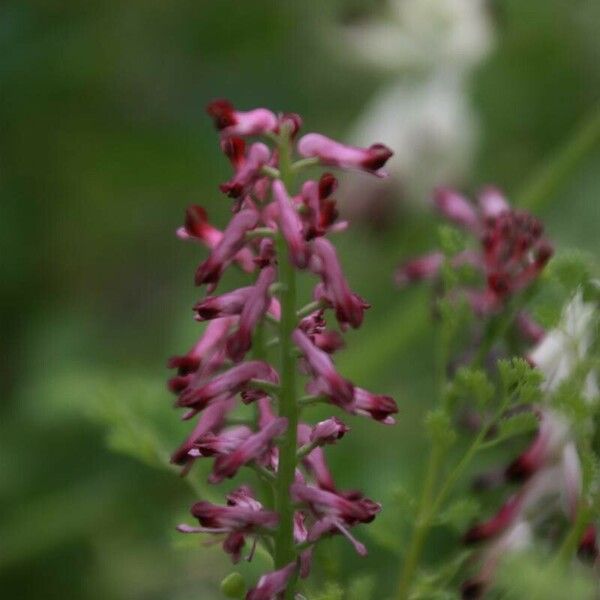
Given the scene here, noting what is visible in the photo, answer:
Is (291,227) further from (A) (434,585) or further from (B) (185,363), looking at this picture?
(A) (434,585)

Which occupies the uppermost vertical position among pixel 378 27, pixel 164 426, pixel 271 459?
pixel 378 27

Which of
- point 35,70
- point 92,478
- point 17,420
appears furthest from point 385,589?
point 35,70

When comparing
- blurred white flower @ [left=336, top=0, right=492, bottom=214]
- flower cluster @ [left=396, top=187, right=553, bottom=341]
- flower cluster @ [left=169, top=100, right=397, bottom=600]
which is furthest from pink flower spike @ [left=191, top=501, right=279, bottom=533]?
blurred white flower @ [left=336, top=0, right=492, bottom=214]

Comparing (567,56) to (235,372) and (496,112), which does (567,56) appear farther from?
(235,372)

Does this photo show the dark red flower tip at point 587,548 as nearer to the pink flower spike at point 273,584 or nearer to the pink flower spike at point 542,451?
the pink flower spike at point 542,451

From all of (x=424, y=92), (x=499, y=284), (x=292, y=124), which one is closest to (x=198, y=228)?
Answer: (x=292, y=124)

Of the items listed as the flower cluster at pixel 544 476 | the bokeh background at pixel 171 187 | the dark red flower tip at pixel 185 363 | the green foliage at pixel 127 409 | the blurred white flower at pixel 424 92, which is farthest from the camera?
the blurred white flower at pixel 424 92

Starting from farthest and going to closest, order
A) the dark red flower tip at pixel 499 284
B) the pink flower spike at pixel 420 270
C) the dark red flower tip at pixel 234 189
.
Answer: the pink flower spike at pixel 420 270 → the dark red flower tip at pixel 499 284 → the dark red flower tip at pixel 234 189

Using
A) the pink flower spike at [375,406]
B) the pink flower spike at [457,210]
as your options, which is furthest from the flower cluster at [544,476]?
the pink flower spike at [457,210]
